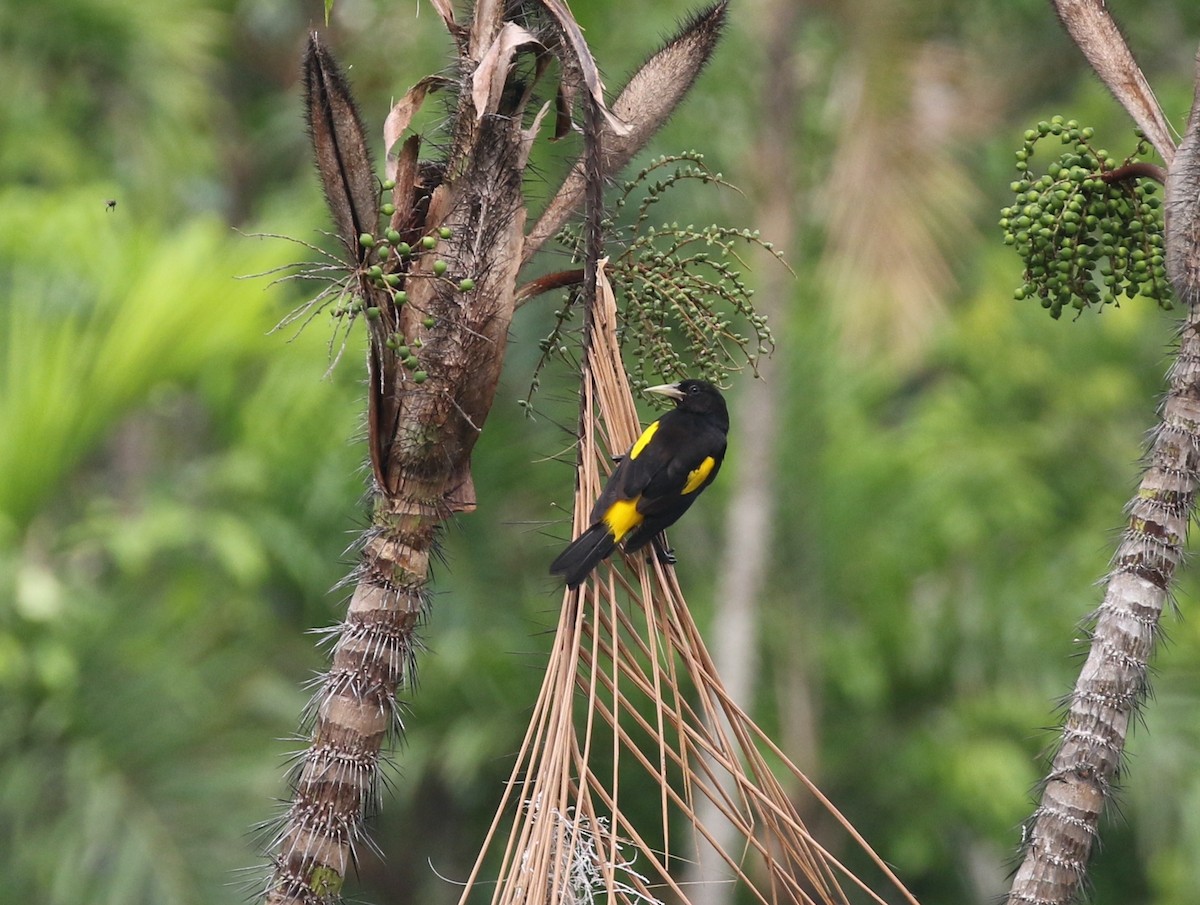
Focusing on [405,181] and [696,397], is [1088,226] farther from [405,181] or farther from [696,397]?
[405,181]

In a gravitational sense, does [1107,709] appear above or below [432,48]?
below

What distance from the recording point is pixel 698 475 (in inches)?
138

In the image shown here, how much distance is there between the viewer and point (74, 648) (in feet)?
22.8

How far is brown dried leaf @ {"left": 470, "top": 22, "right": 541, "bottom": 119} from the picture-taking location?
2.64 m

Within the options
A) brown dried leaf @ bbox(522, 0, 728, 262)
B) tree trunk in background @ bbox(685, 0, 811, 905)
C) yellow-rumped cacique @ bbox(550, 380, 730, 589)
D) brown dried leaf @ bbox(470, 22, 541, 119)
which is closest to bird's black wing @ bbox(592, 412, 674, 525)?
yellow-rumped cacique @ bbox(550, 380, 730, 589)

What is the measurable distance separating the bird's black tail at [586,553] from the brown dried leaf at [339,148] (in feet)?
2.04

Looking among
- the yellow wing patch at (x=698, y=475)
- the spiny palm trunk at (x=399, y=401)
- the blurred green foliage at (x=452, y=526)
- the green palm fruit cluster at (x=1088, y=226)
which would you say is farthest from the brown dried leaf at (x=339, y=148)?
the blurred green foliage at (x=452, y=526)

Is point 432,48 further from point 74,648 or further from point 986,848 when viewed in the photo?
point 986,848

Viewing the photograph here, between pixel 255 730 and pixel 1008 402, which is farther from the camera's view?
pixel 1008 402

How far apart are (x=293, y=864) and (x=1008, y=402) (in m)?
9.94

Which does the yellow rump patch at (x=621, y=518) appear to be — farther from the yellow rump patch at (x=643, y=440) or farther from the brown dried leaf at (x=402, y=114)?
the brown dried leaf at (x=402, y=114)

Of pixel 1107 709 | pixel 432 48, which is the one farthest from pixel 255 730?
pixel 1107 709

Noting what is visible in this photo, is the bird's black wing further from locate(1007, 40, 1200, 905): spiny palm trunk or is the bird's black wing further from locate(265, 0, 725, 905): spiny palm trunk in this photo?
locate(1007, 40, 1200, 905): spiny palm trunk

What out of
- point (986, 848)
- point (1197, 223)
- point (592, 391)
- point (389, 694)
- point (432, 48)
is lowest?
point (986, 848)
